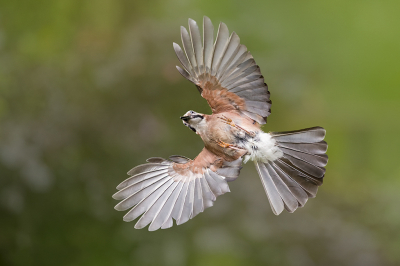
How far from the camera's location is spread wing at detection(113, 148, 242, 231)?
1101 millimetres

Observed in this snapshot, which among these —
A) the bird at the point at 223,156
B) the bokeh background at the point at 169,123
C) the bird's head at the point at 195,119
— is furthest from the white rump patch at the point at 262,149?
the bokeh background at the point at 169,123

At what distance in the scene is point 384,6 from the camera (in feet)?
5.97

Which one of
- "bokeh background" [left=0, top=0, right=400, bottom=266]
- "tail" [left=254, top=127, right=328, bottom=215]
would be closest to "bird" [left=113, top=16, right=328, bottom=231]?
"tail" [left=254, top=127, right=328, bottom=215]

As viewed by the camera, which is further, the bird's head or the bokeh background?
the bokeh background

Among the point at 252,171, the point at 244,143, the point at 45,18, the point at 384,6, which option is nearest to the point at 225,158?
the point at 244,143

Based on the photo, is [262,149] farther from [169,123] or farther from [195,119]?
[169,123]

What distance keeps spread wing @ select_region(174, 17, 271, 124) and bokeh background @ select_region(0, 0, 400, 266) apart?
28.3 inches

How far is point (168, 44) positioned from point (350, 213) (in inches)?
53.9

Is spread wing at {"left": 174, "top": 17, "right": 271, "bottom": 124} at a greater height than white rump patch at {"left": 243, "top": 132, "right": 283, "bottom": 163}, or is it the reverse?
spread wing at {"left": 174, "top": 17, "right": 271, "bottom": 124}

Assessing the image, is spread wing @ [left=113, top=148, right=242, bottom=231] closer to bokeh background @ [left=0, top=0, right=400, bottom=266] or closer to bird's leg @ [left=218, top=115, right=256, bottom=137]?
bird's leg @ [left=218, top=115, right=256, bottom=137]

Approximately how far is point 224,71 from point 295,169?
0.40 meters

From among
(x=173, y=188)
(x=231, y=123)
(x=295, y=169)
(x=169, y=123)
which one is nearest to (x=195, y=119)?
(x=231, y=123)

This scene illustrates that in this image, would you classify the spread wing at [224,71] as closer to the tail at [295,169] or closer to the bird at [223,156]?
the bird at [223,156]

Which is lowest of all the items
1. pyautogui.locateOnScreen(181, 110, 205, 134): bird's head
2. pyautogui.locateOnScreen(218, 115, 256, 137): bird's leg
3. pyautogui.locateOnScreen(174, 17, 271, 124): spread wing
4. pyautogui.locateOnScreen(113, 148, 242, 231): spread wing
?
pyautogui.locateOnScreen(113, 148, 242, 231): spread wing
